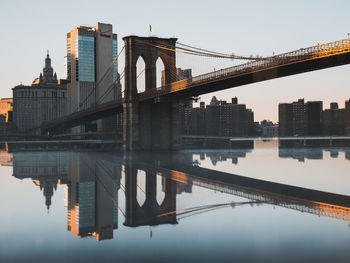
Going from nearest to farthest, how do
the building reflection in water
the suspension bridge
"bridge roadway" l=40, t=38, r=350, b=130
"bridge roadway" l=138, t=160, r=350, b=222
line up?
the building reflection in water, "bridge roadway" l=138, t=160, r=350, b=222, "bridge roadway" l=40, t=38, r=350, b=130, the suspension bridge

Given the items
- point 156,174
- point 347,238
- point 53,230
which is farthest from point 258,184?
point 53,230

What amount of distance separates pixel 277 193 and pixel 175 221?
24.4 ft

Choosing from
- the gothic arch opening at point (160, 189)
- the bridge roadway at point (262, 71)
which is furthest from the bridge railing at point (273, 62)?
the gothic arch opening at point (160, 189)

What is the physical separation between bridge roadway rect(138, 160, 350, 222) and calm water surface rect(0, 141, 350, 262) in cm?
4

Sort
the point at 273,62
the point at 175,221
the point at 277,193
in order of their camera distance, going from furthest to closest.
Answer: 1. the point at 273,62
2. the point at 277,193
3. the point at 175,221

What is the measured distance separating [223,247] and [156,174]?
16.5 m

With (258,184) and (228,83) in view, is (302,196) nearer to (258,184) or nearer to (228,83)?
(258,184)

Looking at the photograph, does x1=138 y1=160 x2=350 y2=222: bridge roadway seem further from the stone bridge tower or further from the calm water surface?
the stone bridge tower

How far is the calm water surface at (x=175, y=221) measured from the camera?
9.34 meters

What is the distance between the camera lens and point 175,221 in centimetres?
1256

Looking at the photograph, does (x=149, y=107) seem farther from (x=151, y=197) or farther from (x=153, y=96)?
(x=151, y=197)

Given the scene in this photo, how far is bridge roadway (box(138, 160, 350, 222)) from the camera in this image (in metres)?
14.5

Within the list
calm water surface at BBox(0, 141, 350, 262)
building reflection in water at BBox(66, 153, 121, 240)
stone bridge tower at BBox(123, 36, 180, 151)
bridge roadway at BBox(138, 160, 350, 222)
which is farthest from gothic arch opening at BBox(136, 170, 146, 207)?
stone bridge tower at BBox(123, 36, 180, 151)

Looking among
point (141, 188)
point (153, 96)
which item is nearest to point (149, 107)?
point (153, 96)
